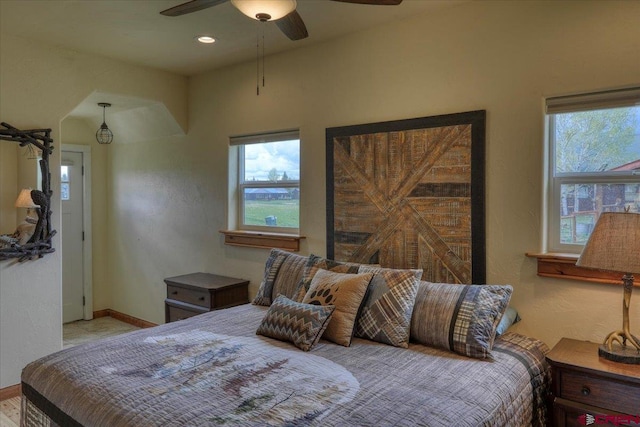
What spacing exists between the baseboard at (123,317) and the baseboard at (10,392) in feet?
5.01

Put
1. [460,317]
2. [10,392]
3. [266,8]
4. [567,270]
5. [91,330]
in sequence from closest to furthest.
→ 1. [266,8]
2. [460,317]
3. [567,270]
4. [10,392]
5. [91,330]

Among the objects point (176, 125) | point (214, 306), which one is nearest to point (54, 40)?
point (176, 125)

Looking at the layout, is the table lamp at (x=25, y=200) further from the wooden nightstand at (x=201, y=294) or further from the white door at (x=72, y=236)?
the white door at (x=72, y=236)

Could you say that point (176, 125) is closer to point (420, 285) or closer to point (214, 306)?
point (214, 306)

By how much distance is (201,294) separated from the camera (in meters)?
3.60

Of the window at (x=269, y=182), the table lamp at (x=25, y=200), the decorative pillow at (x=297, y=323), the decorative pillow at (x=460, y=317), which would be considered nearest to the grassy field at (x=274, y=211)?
the window at (x=269, y=182)

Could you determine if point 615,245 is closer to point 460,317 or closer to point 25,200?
point 460,317

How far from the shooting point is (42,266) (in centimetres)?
344

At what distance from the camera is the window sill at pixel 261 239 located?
11.5ft

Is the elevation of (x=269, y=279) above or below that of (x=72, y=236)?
below

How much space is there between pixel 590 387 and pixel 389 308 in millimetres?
959

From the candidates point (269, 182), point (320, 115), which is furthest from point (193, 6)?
point (269, 182)

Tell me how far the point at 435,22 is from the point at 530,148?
101cm

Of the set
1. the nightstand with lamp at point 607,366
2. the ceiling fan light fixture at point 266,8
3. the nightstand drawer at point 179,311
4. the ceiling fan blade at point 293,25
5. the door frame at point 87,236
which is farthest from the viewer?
the door frame at point 87,236
